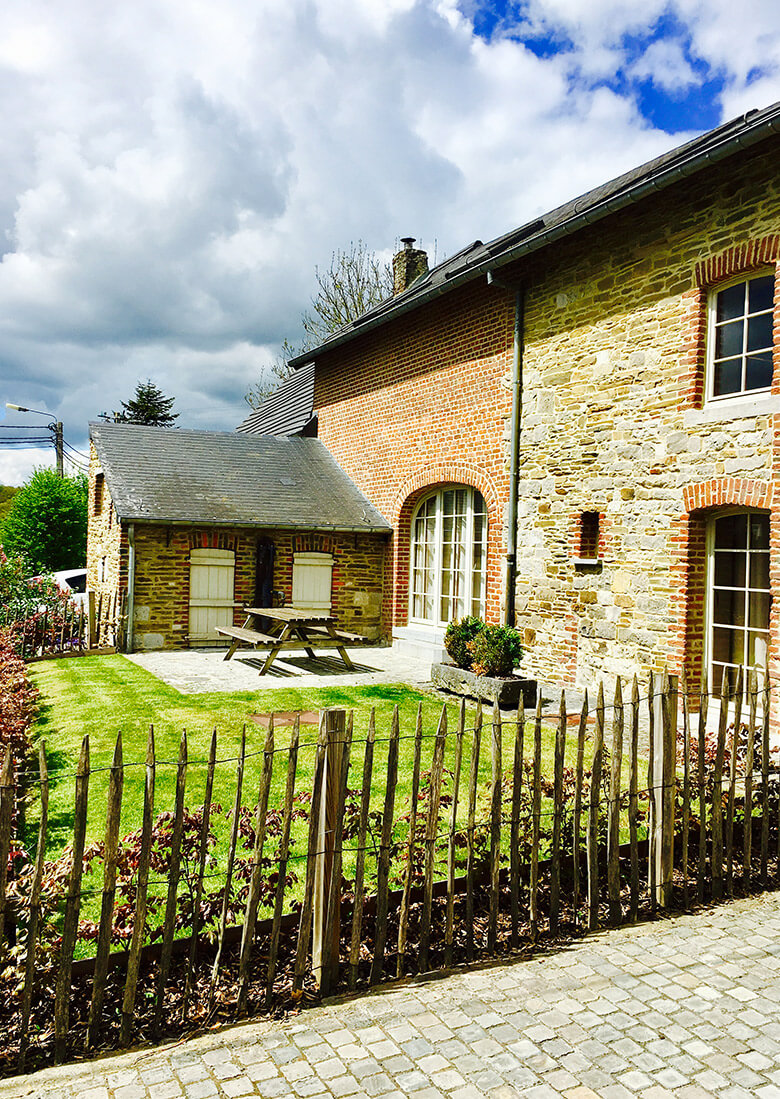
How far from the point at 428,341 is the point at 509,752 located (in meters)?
8.45

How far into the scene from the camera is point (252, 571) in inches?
559

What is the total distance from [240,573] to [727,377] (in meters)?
8.83

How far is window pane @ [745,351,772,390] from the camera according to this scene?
7.92 meters

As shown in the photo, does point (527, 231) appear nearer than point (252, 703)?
No

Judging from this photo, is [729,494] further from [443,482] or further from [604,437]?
[443,482]

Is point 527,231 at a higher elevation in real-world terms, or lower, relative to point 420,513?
higher

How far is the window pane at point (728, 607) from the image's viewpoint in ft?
27.2

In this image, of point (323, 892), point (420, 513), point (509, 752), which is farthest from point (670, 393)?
point (323, 892)

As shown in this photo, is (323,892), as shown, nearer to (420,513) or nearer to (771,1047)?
(771,1047)

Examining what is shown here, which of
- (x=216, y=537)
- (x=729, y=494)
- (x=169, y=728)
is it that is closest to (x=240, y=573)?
(x=216, y=537)

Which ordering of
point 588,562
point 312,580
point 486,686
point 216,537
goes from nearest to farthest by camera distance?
point 486,686, point 588,562, point 216,537, point 312,580

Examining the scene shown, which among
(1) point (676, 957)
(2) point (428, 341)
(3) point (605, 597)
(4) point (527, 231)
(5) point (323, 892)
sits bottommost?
(1) point (676, 957)

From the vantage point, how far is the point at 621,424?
9484mm

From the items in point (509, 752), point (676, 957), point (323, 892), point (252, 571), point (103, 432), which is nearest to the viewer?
Answer: point (323, 892)
